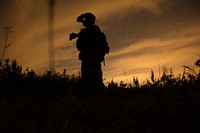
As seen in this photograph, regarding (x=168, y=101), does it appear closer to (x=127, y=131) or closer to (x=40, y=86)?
(x=127, y=131)

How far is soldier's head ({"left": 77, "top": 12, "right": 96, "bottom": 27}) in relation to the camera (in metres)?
7.59

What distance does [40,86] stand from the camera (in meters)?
8.73

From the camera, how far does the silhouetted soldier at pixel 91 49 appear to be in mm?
7484

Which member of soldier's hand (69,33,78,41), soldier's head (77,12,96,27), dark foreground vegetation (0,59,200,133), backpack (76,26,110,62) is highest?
soldier's head (77,12,96,27)

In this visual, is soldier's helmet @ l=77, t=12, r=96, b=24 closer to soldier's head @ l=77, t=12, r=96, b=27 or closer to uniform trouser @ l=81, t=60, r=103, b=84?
soldier's head @ l=77, t=12, r=96, b=27

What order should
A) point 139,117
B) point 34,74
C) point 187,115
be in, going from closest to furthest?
point 187,115, point 139,117, point 34,74

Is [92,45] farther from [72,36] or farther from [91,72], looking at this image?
[91,72]

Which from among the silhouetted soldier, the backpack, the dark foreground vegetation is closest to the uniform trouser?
the silhouetted soldier

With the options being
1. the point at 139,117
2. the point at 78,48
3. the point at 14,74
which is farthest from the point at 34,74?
the point at 139,117

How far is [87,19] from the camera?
7.62 m

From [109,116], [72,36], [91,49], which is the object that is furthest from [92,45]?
[109,116]

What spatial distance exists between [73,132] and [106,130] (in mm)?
464

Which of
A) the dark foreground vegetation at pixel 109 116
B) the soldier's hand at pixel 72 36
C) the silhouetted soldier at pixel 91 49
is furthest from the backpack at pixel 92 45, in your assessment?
the dark foreground vegetation at pixel 109 116

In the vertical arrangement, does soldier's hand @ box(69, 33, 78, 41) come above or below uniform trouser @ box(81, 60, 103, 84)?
above
